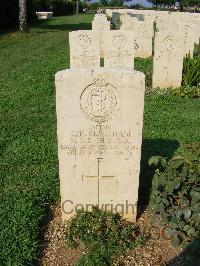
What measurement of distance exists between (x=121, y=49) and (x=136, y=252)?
6.08 meters

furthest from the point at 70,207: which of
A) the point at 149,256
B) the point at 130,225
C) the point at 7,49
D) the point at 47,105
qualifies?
the point at 7,49

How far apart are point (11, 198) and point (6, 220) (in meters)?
0.46

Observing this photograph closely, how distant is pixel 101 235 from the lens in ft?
13.4

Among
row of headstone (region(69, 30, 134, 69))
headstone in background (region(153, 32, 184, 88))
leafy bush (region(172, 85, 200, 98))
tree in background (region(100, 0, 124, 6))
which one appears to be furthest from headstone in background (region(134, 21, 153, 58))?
tree in background (region(100, 0, 124, 6))

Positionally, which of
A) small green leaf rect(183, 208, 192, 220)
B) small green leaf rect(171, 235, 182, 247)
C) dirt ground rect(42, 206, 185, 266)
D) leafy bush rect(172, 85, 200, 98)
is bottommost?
dirt ground rect(42, 206, 185, 266)

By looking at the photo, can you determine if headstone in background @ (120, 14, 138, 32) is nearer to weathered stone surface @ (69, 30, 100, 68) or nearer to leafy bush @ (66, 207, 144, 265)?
weathered stone surface @ (69, 30, 100, 68)

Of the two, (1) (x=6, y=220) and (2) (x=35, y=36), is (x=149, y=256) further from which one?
(2) (x=35, y=36)

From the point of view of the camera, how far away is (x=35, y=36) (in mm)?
20531

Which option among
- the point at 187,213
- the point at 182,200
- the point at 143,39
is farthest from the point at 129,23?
the point at 187,213

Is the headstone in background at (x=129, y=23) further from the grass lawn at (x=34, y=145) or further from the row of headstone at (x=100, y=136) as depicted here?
the row of headstone at (x=100, y=136)

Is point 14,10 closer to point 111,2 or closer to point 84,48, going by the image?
point 84,48

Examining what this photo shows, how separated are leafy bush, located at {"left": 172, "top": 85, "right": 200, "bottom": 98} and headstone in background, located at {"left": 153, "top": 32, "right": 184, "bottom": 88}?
0.46m

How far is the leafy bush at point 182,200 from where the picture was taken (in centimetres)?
364

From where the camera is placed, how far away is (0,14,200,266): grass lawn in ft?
13.8
